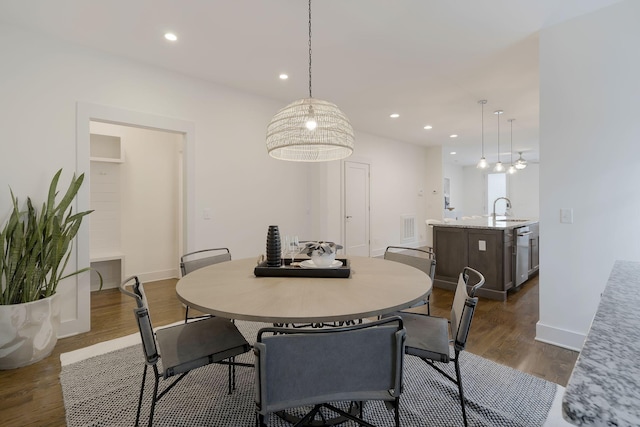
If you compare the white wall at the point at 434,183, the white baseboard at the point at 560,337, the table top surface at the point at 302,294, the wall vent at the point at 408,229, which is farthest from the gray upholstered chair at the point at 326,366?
the white wall at the point at 434,183

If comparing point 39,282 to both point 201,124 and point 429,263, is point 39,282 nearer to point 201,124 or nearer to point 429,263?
point 201,124

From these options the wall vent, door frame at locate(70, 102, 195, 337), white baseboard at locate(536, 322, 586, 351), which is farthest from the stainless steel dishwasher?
door frame at locate(70, 102, 195, 337)

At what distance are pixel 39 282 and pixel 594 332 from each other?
3224 mm

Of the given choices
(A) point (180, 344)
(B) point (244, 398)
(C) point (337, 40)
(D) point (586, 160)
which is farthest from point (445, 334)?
(C) point (337, 40)

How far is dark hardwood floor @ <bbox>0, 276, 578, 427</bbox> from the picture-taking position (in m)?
1.82

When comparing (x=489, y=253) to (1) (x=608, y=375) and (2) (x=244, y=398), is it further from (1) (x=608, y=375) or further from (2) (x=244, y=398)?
(1) (x=608, y=375)

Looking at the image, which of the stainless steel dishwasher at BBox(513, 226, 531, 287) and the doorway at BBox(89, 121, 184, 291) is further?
the doorway at BBox(89, 121, 184, 291)

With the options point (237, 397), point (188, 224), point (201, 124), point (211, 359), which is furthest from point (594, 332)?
point (201, 124)

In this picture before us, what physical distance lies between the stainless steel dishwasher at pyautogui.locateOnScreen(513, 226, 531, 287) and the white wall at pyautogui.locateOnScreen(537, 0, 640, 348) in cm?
145

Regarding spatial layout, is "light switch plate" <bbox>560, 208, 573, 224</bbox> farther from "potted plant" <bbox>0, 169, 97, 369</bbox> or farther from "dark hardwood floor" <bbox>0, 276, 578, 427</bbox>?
"potted plant" <bbox>0, 169, 97, 369</bbox>

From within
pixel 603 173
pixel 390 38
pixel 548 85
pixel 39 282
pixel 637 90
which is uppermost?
pixel 390 38

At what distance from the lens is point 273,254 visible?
1.94 m

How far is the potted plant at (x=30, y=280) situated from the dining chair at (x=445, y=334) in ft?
8.65

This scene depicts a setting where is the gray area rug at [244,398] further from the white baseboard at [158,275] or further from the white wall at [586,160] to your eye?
the white baseboard at [158,275]
